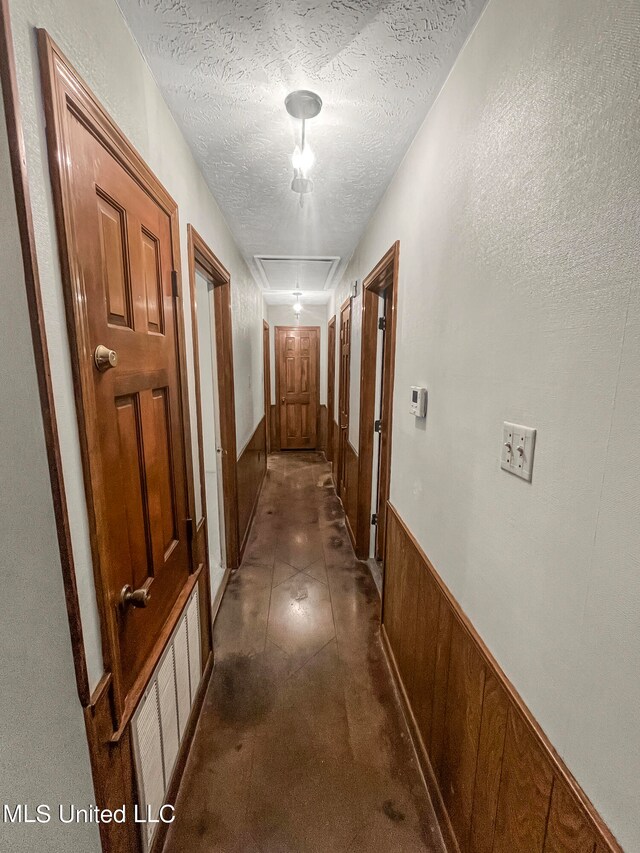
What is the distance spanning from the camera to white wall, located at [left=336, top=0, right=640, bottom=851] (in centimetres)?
52

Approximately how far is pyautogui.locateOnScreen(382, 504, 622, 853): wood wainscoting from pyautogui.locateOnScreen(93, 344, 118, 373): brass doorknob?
1151 millimetres

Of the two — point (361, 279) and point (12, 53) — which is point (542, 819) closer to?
point (12, 53)

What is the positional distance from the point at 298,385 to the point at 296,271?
2197mm

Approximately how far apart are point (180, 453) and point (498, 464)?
106 cm

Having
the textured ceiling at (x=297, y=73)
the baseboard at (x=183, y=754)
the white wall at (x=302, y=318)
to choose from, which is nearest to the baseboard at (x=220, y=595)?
the baseboard at (x=183, y=754)

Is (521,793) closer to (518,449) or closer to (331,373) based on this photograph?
(518,449)

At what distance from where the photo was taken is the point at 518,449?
750 millimetres

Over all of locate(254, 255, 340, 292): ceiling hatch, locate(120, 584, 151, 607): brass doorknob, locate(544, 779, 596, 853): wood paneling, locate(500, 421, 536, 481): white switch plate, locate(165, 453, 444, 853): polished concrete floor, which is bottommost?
locate(165, 453, 444, 853): polished concrete floor

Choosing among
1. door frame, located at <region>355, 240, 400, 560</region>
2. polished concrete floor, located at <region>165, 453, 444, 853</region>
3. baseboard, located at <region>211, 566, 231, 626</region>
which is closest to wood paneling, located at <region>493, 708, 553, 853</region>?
polished concrete floor, located at <region>165, 453, 444, 853</region>

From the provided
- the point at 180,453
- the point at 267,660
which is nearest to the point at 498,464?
the point at 180,453

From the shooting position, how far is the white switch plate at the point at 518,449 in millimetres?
718

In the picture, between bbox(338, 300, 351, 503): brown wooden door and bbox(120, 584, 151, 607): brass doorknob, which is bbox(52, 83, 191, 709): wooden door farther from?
bbox(338, 300, 351, 503): brown wooden door

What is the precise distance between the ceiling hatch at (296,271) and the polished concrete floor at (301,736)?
264cm

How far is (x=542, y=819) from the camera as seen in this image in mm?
683
